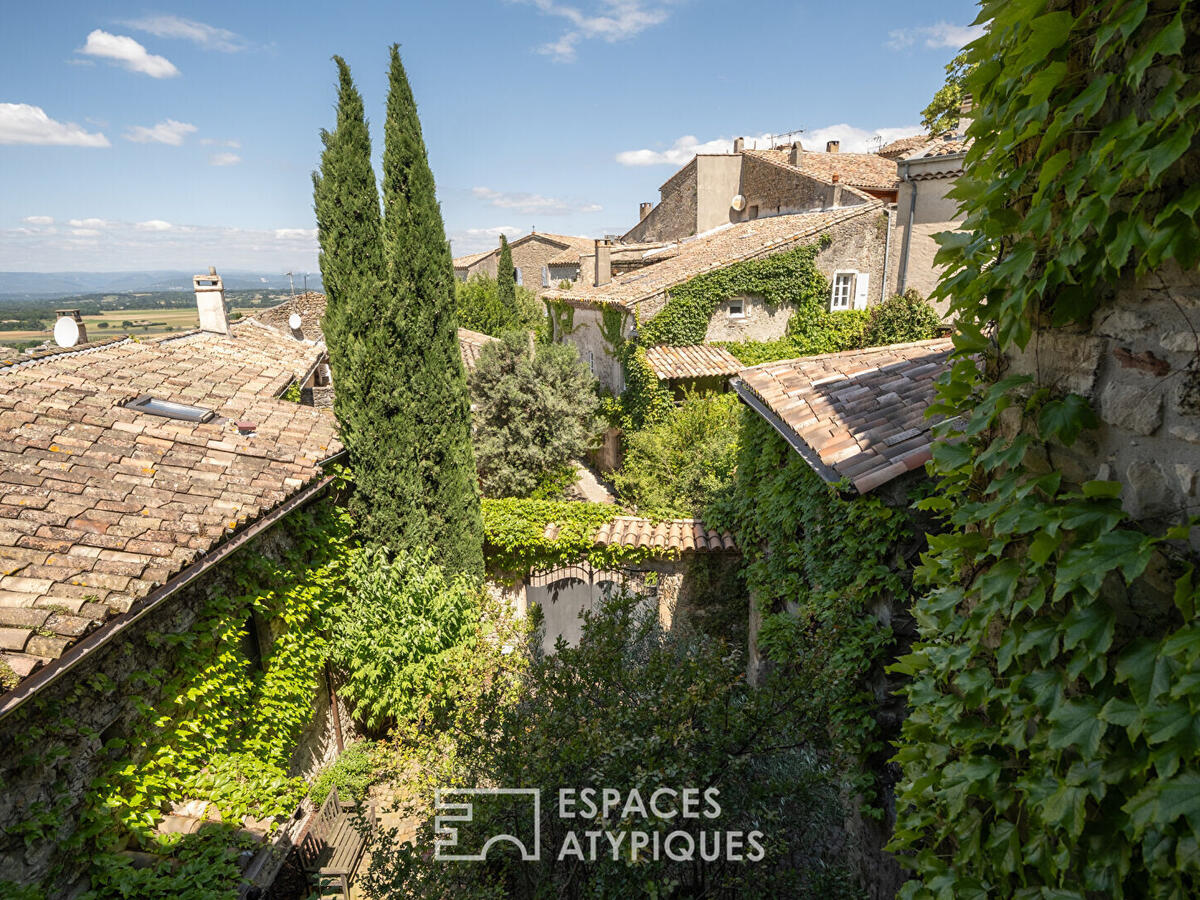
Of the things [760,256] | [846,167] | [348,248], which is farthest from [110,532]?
[846,167]

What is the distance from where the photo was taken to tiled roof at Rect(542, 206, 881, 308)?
18.0 m

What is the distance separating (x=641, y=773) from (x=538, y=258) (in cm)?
4254

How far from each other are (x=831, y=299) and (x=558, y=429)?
9.08 meters

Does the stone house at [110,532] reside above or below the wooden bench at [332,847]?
above

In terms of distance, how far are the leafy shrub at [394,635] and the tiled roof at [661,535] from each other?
104 inches

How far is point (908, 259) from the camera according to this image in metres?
18.2

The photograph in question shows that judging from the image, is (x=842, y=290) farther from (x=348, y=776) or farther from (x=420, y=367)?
(x=348, y=776)

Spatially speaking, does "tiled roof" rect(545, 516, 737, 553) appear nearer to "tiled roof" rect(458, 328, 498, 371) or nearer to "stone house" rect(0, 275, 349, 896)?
"stone house" rect(0, 275, 349, 896)

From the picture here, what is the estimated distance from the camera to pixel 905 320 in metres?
17.8

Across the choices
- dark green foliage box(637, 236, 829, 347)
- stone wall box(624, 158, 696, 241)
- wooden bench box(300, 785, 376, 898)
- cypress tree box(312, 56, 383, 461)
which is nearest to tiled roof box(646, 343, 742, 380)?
dark green foliage box(637, 236, 829, 347)

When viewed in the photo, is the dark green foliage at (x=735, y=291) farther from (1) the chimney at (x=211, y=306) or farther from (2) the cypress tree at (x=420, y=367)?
(1) the chimney at (x=211, y=306)

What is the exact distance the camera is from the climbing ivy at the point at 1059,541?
1.60 m

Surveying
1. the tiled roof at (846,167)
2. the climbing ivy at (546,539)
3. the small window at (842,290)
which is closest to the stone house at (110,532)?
the climbing ivy at (546,539)

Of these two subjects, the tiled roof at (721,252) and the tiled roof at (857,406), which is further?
the tiled roof at (721,252)
